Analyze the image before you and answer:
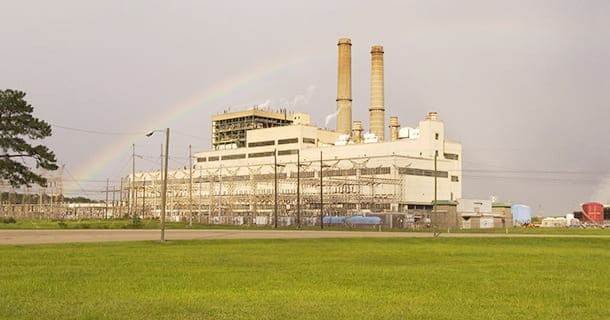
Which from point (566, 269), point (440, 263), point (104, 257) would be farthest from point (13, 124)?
point (566, 269)

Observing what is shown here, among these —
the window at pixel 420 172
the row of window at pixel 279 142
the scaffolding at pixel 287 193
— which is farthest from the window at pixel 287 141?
the window at pixel 420 172

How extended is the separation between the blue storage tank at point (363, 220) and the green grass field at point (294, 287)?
236 feet

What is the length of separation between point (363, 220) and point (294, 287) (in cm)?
8722

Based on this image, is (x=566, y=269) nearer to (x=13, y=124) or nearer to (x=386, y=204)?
(x=13, y=124)

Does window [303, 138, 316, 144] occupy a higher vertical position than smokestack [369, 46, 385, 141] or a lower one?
lower

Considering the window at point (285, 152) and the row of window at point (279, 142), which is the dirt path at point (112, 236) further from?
the row of window at point (279, 142)

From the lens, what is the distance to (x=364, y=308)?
51.0 feet

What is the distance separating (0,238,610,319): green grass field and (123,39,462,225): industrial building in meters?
80.3

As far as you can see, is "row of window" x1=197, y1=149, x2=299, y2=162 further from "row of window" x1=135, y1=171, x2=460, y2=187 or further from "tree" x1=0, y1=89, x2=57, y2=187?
"tree" x1=0, y1=89, x2=57, y2=187

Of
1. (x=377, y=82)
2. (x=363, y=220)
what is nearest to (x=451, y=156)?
(x=377, y=82)

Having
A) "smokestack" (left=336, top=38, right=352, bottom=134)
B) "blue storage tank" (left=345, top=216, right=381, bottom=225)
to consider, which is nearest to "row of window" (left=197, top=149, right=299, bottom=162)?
"smokestack" (left=336, top=38, right=352, bottom=134)

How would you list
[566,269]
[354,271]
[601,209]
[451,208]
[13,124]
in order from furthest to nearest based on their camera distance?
[601,209] → [451,208] → [13,124] → [566,269] → [354,271]

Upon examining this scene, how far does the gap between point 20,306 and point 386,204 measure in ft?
369

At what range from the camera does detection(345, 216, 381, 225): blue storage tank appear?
10444 cm
